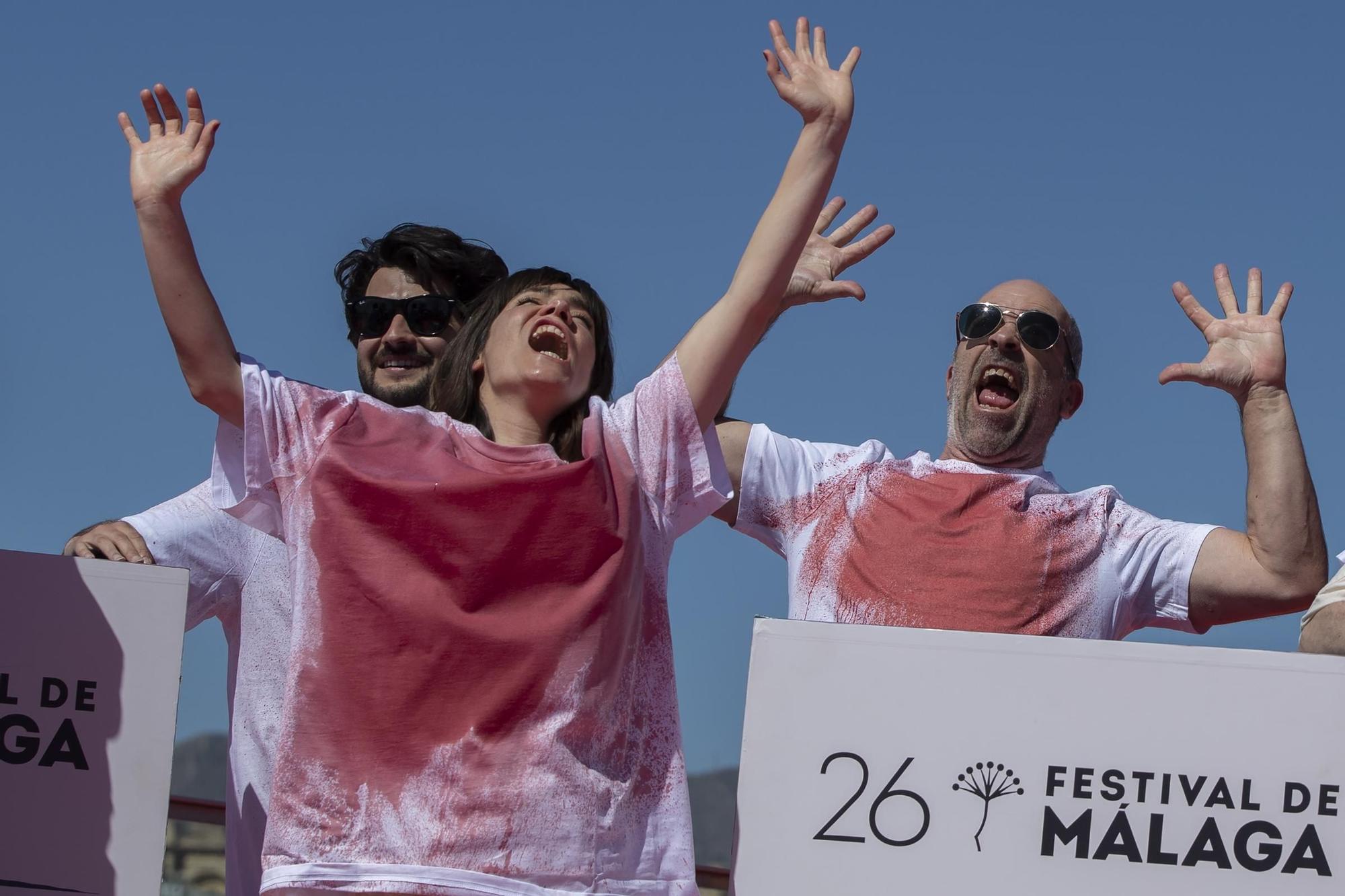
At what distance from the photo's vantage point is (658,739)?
2.79 meters

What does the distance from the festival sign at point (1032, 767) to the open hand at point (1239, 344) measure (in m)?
1.00

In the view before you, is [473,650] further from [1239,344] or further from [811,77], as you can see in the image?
[1239,344]

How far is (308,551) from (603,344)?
2.52ft

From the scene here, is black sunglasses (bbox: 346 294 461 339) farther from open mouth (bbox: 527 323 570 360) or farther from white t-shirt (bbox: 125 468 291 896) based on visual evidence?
open mouth (bbox: 527 323 570 360)

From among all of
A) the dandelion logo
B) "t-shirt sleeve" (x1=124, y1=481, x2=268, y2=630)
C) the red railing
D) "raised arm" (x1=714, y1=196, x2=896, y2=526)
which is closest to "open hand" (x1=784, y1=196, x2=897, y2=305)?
"raised arm" (x1=714, y1=196, x2=896, y2=526)

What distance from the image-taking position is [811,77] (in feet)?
10.5

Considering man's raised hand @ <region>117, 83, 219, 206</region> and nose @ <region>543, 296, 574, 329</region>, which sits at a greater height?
man's raised hand @ <region>117, 83, 219, 206</region>

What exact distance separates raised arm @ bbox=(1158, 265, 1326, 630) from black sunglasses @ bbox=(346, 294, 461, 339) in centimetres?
176

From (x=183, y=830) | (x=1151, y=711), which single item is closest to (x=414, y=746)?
(x=1151, y=711)

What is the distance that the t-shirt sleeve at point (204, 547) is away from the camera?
3.58 metres

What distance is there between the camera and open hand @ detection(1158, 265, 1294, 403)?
3750 mm

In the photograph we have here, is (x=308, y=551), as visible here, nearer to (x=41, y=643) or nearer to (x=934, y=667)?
(x=41, y=643)

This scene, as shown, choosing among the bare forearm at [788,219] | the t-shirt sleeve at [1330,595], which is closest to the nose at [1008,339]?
the t-shirt sleeve at [1330,595]

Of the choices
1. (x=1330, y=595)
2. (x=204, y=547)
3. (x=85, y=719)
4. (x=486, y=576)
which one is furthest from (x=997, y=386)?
(x=85, y=719)
